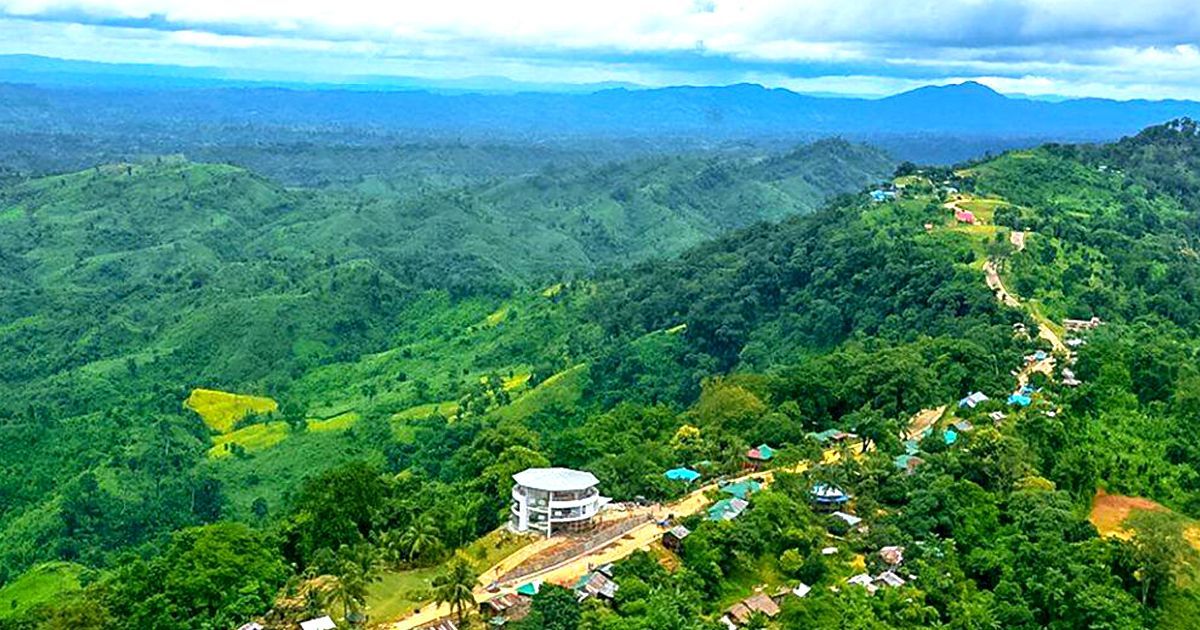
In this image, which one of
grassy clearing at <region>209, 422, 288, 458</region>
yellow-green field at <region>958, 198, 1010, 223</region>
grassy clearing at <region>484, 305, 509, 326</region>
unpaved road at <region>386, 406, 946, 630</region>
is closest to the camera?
unpaved road at <region>386, 406, 946, 630</region>

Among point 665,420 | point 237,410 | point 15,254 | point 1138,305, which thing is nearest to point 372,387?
point 237,410

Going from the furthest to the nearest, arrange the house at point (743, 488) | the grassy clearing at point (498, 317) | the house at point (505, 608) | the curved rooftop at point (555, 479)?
the grassy clearing at point (498, 317)
the house at point (743, 488)
the curved rooftop at point (555, 479)
the house at point (505, 608)

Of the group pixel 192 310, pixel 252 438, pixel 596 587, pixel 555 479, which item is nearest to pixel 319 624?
pixel 596 587

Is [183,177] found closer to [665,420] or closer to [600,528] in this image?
[665,420]

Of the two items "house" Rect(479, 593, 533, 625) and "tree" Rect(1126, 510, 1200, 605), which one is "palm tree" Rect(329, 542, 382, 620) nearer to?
"house" Rect(479, 593, 533, 625)

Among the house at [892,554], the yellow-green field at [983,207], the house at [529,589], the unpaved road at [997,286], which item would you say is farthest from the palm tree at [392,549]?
the yellow-green field at [983,207]

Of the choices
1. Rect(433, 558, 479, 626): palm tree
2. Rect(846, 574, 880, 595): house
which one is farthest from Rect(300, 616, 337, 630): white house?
Rect(846, 574, 880, 595): house

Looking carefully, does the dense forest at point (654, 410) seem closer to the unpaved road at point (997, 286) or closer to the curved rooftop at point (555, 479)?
the unpaved road at point (997, 286)
